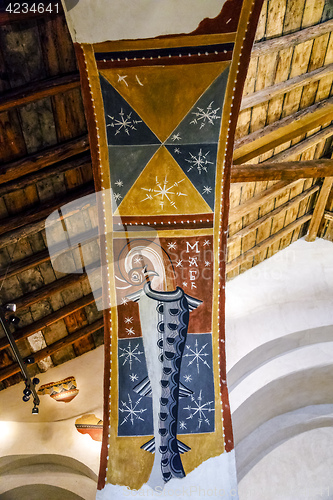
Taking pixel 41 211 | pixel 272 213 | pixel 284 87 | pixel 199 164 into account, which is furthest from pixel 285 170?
pixel 272 213

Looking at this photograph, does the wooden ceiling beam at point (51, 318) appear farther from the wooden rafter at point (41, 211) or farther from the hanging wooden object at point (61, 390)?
the wooden rafter at point (41, 211)

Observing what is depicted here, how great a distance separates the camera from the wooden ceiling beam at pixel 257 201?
17.7ft

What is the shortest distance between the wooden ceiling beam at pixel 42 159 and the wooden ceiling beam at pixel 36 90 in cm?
46

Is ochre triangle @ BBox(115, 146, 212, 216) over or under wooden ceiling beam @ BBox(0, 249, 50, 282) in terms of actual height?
over

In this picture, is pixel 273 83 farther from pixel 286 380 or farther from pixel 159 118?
pixel 286 380

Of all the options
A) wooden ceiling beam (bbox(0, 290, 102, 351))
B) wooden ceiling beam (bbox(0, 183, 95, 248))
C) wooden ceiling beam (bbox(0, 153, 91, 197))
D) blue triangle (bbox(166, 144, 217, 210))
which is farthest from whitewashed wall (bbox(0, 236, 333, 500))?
blue triangle (bbox(166, 144, 217, 210))

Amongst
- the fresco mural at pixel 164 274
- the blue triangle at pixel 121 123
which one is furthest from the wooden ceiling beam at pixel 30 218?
the blue triangle at pixel 121 123

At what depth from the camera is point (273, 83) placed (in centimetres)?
446

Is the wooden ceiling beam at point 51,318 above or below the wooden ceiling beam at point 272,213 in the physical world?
below

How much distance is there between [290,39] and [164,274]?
9.09ft

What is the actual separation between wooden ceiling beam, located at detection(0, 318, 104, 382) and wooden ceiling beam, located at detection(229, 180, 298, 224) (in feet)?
7.63

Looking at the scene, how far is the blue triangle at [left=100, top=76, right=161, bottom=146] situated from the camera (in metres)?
2.54

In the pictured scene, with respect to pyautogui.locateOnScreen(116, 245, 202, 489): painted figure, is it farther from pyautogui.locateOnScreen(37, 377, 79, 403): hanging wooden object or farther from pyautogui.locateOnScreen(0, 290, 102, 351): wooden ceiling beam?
pyautogui.locateOnScreen(37, 377, 79, 403): hanging wooden object

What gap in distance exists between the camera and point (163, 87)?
8.27 feet
